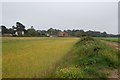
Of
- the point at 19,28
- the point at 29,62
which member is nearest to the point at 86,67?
the point at 29,62

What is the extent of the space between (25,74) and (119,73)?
354cm

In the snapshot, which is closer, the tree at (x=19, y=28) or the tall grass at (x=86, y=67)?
the tall grass at (x=86, y=67)

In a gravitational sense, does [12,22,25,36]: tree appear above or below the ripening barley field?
above

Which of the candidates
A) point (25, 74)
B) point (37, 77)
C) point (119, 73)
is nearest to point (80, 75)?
point (37, 77)

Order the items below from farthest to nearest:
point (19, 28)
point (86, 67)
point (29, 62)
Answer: point (19, 28), point (29, 62), point (86, 67)

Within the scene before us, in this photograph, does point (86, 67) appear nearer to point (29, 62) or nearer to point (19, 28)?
point (29, 62)

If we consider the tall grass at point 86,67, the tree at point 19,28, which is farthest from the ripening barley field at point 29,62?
the tree at point 19,28

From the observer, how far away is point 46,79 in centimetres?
590

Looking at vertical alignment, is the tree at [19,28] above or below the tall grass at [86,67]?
above

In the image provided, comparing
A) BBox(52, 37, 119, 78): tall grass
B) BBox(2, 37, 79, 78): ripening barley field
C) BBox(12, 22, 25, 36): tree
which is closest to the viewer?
BBox(52, 37, 119, 78): tall grass

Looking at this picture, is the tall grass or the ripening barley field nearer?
the tall grass

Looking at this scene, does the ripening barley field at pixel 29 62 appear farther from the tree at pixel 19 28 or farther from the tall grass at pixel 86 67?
the tree at pixel 19 28

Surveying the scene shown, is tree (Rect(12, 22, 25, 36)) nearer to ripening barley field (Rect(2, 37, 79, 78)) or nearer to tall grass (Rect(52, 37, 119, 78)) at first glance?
ripening barley field (Rect(2, 37, 79, 78))

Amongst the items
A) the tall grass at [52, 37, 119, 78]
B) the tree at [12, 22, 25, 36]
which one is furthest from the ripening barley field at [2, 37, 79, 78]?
the tree at [12, 22, 25, 36]
